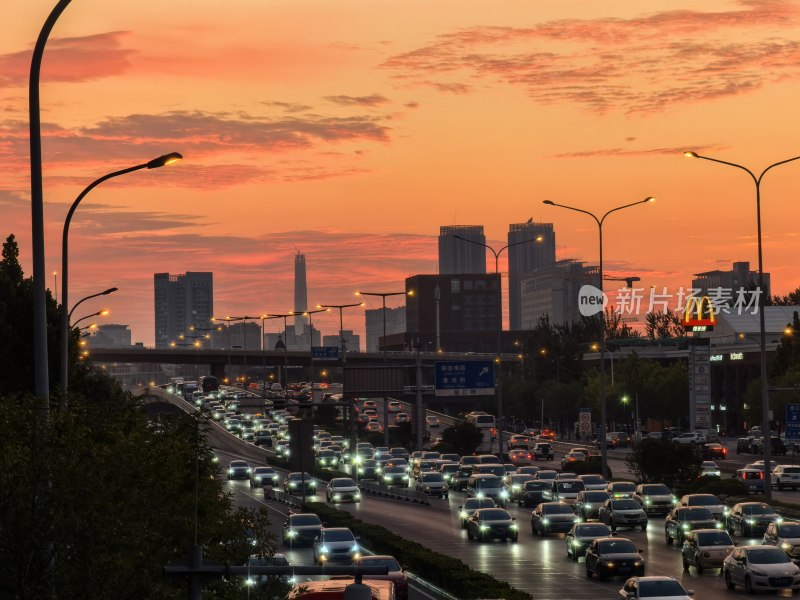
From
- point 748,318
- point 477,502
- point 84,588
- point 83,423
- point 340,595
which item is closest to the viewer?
point 84,588

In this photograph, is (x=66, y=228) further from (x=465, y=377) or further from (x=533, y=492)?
(x=465, y=377)

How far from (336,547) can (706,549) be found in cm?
1193

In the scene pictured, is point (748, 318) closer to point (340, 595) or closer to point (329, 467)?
point (329, 467)

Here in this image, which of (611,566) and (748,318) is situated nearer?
(611,566)

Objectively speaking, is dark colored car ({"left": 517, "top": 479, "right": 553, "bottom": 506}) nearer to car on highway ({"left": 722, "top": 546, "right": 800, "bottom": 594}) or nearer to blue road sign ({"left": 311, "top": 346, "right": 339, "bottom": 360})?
car on highway ({"left": 722, "top": 546, "right": 800, "bottom": 594})

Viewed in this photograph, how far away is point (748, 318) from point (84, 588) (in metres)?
157

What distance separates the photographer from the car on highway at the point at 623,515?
6056 centimetres

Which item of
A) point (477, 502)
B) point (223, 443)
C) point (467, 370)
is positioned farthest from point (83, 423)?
point (223, 443)

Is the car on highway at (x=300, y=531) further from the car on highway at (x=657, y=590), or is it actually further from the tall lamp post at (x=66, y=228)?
the car on highway at (x=657, y=590)

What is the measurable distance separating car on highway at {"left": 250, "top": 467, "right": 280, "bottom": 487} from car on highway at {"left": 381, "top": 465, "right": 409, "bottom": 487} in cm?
769

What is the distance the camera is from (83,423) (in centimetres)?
1805

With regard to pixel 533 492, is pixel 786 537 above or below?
above

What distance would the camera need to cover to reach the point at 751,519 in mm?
55938

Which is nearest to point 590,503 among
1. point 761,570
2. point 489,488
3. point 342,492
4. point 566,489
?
point 566,489
